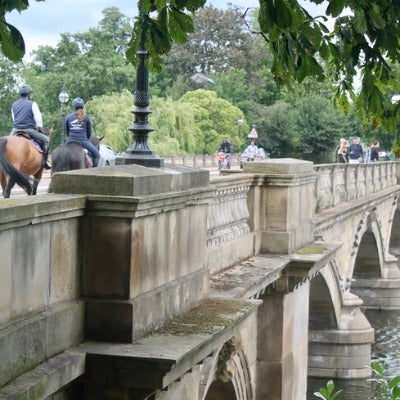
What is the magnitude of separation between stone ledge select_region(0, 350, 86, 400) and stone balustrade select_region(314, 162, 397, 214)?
11.1 m

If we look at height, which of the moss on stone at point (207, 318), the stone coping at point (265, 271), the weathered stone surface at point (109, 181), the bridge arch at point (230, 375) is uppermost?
the weathered stone surface at point (109, 181)

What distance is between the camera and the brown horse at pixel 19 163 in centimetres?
1625

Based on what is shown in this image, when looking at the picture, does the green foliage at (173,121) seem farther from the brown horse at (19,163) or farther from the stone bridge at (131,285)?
the stone bridge at (131,285)

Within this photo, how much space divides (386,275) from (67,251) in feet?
113

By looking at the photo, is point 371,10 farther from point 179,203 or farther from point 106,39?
point 106,39

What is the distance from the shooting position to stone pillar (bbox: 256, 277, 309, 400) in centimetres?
1373

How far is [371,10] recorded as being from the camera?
663 cm

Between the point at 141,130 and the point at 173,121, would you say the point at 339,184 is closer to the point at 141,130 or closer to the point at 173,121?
the point at 141,130

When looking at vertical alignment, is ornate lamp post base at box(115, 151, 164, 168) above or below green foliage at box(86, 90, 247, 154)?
below

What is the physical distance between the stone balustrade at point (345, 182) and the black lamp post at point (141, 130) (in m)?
8.80

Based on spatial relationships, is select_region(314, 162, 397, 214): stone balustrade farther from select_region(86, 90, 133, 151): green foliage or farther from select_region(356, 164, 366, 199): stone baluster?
select_region(86, 90, 133, 151): green foliage

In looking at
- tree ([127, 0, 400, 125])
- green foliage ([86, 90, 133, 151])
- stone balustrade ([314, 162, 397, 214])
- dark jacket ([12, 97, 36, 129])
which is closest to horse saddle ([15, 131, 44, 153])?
dark jacket ([12, 97, 36, 129])

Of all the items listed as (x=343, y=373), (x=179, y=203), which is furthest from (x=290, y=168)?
(x=343, y=373)

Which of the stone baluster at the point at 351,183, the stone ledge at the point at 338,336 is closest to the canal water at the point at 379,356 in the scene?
the stone ledge at the point at 338,336
